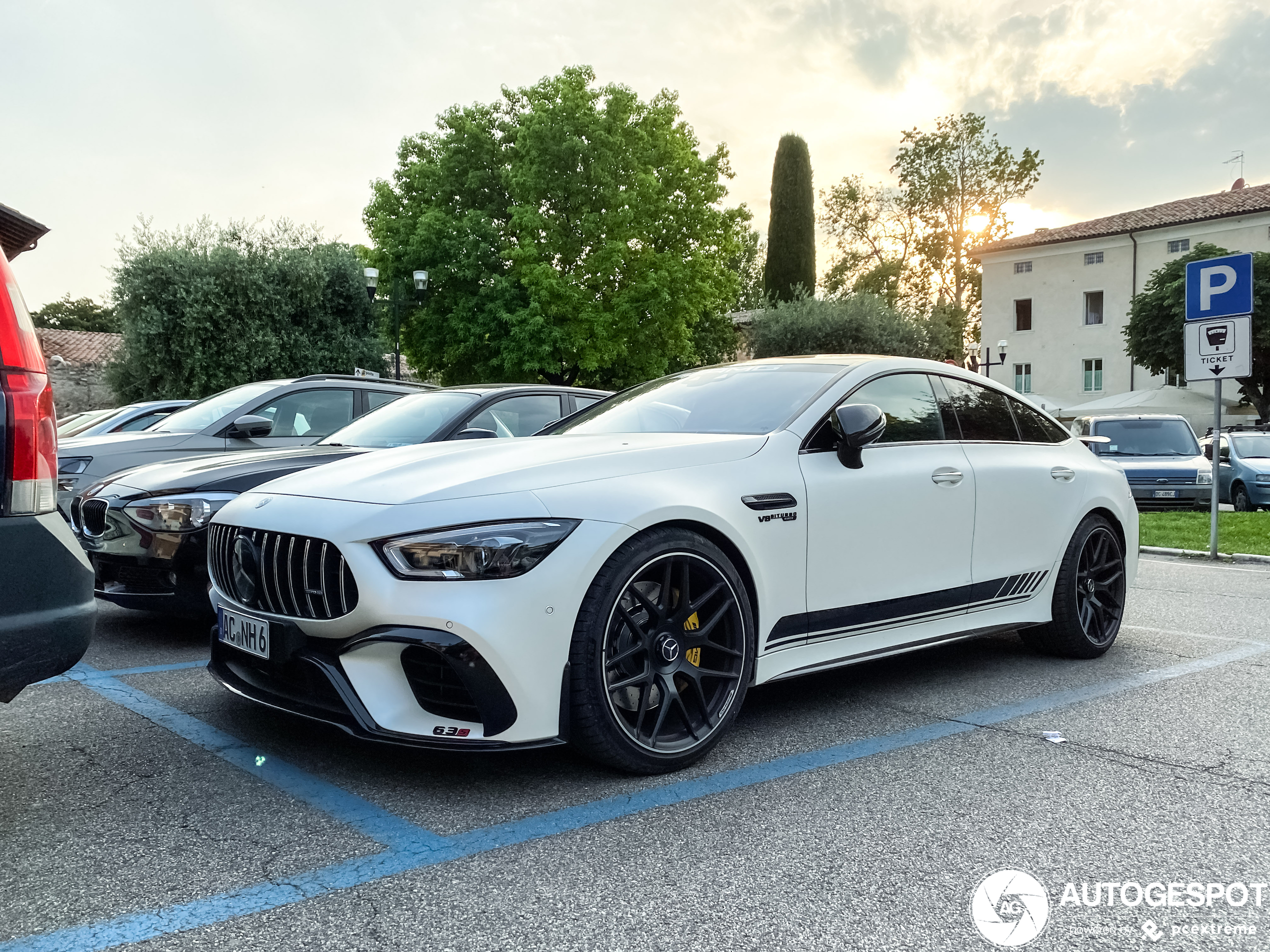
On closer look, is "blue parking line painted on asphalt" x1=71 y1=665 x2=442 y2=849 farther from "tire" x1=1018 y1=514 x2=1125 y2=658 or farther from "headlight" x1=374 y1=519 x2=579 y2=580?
"tire" x1=1018 y1=514 x2=1125 y2=658

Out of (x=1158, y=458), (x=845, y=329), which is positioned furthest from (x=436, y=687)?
(x=845, y=329)

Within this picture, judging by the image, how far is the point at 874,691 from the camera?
459 cm

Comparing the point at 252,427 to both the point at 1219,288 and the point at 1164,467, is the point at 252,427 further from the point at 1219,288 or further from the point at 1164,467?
the point at 1164,467

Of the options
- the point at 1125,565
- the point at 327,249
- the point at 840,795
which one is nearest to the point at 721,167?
the point at 327,249

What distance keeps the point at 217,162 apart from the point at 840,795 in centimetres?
1229

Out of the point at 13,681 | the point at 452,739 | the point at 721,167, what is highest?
the point at 721,167

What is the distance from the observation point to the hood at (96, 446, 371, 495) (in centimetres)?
528

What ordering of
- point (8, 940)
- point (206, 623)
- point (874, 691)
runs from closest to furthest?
point (8, 940) < point (874, 691) < point (206, 623)

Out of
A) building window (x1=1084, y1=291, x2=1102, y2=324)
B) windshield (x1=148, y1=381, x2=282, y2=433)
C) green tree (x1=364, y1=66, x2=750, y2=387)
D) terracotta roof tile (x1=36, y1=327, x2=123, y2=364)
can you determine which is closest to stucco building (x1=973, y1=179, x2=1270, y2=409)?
building window (x1=1084, y1=291, x2=1102, y2=324)

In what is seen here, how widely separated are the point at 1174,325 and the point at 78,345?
42034 mm

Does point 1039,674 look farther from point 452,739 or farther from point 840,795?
point 452,739

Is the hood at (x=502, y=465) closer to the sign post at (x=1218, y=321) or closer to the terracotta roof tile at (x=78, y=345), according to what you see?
the sign post at (x=1218, y=321)

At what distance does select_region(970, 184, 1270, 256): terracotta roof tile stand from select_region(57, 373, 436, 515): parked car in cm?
4314

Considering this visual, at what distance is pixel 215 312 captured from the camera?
26750mm
